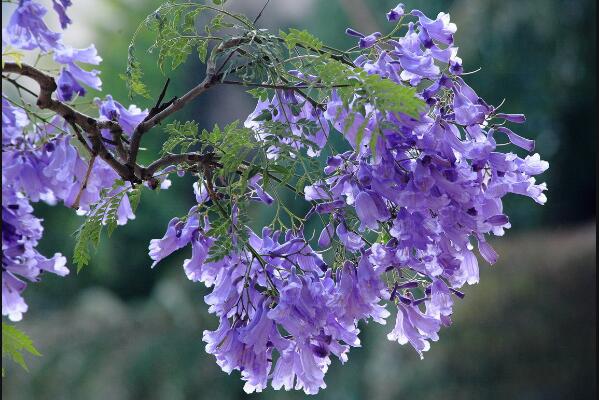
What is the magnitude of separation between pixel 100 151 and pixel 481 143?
0.20 meters

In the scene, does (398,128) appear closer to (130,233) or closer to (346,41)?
(346,41)

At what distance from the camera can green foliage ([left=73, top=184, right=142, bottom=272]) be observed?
0.46 m

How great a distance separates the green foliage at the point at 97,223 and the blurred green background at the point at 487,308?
1.57 metres

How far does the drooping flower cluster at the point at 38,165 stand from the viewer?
0.41 m

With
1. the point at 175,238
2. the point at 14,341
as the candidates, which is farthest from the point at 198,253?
the point at 14,341

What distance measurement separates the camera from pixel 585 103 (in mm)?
2486

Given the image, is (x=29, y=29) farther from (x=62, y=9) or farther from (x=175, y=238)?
(x=175, y=238)

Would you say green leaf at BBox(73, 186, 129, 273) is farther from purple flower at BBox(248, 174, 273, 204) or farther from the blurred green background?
the blurred green background

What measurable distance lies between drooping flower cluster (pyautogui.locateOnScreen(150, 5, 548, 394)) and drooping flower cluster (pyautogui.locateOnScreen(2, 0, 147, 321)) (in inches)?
2.7

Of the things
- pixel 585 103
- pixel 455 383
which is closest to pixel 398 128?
pixel 455 383

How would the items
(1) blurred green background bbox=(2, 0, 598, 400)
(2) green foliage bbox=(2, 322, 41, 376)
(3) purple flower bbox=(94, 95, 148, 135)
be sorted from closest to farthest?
(2) green foliage bbox=(2, 322, 41, 376), (3) purple flower bbox=(94, 95, 148, 135), (1) blurred green background bbox=(2, 0, 598, 400)

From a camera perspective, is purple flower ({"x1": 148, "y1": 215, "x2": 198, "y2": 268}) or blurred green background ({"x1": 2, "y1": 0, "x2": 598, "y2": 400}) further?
blurred green background ({"x1": 2, "y1": 0, "x2": 598, "y2": 400})

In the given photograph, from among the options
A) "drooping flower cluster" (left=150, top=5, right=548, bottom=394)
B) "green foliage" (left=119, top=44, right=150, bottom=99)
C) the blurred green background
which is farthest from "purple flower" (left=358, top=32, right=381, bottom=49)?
the blurred green background

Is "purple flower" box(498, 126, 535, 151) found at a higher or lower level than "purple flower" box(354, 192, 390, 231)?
higher
